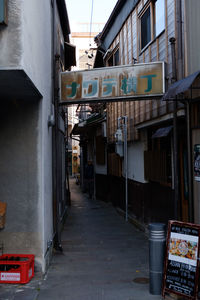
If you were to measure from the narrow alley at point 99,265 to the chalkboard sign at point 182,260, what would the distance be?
1.71ft

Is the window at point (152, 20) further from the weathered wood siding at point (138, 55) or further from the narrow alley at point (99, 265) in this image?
the narrow alley at point (99, 265)

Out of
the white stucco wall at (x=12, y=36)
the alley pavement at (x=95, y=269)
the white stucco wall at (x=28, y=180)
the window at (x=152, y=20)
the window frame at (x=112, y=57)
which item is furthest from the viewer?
the window frame at (x=112, y=57)

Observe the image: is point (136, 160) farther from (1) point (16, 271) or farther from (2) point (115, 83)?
(1) point (16, 271)

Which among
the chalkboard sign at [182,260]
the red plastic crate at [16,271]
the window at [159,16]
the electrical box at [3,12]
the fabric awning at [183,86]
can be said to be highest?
the window at [159,16]

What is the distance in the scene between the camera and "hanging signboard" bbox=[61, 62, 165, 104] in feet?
27.0

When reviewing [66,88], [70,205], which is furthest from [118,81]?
[70,205]

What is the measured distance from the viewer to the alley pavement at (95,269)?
614cm

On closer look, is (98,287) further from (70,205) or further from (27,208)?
(70,205)

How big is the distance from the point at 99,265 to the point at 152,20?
676cm

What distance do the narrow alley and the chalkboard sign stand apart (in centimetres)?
52

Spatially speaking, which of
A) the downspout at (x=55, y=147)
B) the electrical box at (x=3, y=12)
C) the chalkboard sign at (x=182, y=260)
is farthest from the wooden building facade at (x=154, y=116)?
the electrical box at (x=3, y=12)

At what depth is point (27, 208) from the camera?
7.15 metres

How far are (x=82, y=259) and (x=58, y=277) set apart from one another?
1389 mm

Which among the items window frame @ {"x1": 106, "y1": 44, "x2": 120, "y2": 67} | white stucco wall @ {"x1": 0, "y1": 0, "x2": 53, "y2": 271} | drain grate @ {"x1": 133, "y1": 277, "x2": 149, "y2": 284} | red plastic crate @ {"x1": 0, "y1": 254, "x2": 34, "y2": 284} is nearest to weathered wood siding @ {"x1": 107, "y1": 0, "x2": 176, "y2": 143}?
window frame @ {"x1": 106, "y1": 44, "x2": 120, "y2": 67}
